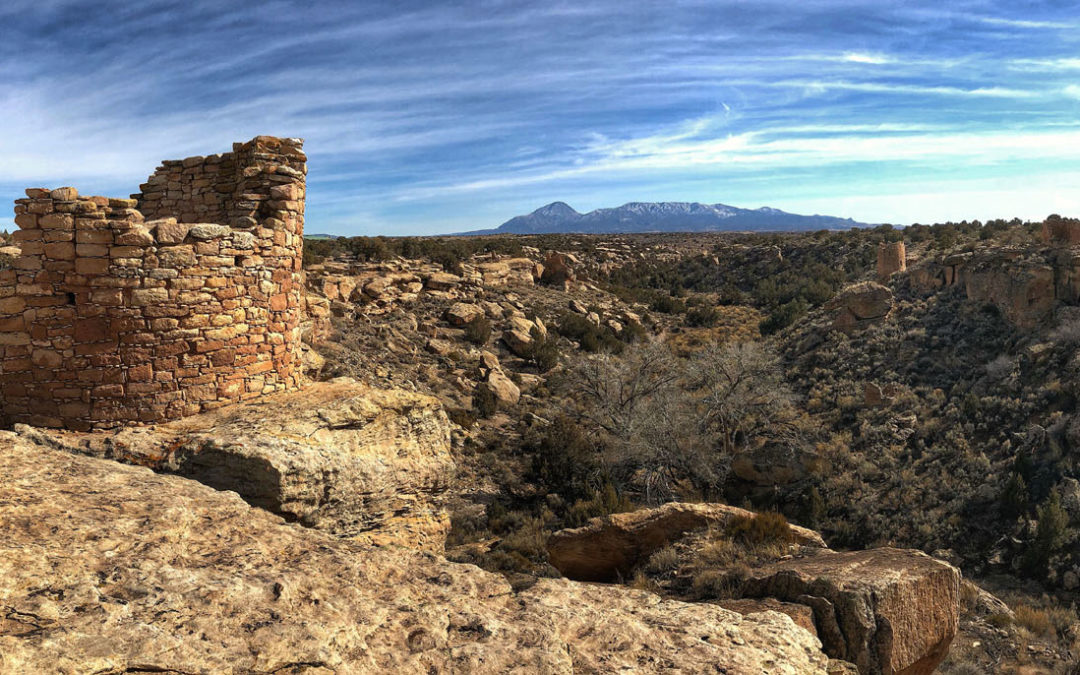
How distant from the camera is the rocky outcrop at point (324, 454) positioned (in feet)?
17.4

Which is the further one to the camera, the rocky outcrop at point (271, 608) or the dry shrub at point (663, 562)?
the dry shrub at point (663, 562)

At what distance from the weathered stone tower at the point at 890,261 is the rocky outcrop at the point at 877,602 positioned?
24618 millimetres

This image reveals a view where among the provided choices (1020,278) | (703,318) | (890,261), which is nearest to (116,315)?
(1020,278)

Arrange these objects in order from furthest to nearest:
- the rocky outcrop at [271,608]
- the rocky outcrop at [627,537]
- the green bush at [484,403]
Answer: the green bush at [484,403]
the rocky outcrop at [627,537]
the rocky outcrop at [271,608]

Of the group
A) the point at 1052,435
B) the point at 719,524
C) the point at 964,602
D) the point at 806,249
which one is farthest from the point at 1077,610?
the point at 806,249

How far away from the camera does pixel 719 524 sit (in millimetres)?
6434

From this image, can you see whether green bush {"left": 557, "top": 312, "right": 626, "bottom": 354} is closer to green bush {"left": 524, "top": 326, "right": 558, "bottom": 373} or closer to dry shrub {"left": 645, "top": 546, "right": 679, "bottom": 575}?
green bush {"left": 524, "top": 326, "right": 558, "bottom": 373}

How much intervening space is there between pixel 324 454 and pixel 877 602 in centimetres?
494

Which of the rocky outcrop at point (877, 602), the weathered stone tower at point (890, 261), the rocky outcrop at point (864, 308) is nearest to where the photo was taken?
the rocky outcrop at point (877, 602)

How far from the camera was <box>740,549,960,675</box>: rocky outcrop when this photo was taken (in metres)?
4.20

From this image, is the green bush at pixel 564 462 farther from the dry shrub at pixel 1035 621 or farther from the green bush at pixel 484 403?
the dry shrub at pixel 1035 621

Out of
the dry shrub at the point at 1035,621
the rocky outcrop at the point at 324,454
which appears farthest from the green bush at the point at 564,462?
the dry shrub at the point at 1035,621

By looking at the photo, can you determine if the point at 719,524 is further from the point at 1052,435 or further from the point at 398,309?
the point at 398,309

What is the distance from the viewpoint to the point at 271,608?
9.90 feet
